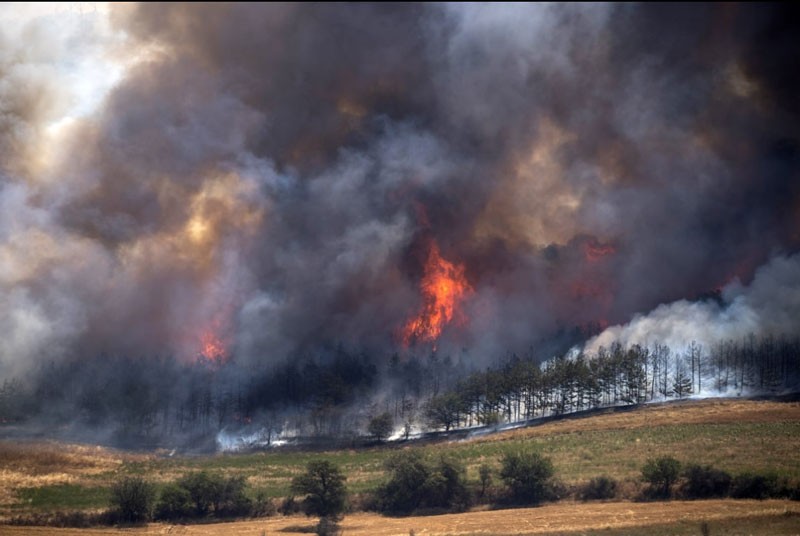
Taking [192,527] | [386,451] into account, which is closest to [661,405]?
[386,451]

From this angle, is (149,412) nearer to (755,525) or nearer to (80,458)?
(80,458)

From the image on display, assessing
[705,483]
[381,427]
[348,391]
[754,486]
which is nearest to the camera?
[754,486]

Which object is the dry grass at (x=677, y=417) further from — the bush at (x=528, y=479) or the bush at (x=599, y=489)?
the bush at (x=528, y=479)

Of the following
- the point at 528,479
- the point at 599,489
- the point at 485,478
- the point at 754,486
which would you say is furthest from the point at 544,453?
the point at 754,486

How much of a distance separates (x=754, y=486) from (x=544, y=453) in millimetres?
30217

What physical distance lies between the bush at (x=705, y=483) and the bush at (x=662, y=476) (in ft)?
3.93

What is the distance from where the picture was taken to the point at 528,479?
256ft

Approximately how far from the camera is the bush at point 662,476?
73.2 meters

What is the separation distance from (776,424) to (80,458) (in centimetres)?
9327

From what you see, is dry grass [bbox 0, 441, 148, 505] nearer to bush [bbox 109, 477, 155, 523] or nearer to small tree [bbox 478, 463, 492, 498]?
bush [bbox 109, 477, 155, 523]

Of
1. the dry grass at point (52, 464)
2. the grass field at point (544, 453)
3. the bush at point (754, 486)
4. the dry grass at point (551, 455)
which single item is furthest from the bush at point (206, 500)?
the bush at point (754, 486)

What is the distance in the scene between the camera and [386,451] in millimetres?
120875

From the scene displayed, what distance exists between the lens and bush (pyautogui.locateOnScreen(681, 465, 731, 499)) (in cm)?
7119

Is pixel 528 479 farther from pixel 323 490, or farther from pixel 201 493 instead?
pixel 201 493
